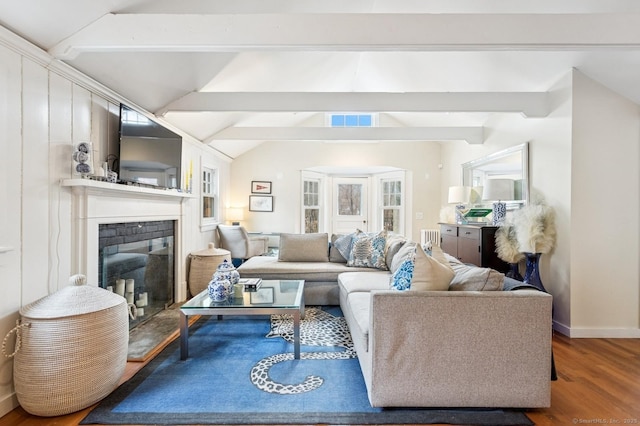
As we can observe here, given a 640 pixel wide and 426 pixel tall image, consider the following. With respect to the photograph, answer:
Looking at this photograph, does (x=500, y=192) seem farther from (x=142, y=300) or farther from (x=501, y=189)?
(x=142, y=300)

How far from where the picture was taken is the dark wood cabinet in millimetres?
3385

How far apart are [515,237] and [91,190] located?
3.79 meters

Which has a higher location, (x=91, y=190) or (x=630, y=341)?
(x=91, y=190)

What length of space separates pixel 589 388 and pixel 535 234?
4.37ft

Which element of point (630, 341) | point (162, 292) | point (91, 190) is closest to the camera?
point (91, 190)

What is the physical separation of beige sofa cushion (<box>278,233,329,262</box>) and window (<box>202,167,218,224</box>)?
60.3 inches

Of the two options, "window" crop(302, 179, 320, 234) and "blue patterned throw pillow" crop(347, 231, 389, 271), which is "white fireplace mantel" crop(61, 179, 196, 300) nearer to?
"blue patterned throw pillow" crop(347, 231, 389, 271)

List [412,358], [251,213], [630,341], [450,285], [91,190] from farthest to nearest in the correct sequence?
[251,213] < [630,341] < [91,190] < [450,285] < [412,358]

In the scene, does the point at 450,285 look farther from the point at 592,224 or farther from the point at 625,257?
the point at 625,257

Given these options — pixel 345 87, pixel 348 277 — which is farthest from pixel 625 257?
pixel 345 87

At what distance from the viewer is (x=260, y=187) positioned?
6129 mm

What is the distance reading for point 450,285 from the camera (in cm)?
192

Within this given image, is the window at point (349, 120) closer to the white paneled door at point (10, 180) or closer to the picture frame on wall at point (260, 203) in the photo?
the picture frame on wall at point (260, 203)

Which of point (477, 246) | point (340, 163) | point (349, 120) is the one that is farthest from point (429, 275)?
point (349, 120)
